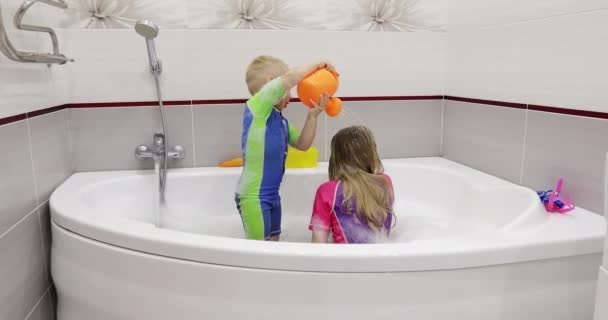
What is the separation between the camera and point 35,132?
1.53 m

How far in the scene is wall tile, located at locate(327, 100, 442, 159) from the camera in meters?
2.10

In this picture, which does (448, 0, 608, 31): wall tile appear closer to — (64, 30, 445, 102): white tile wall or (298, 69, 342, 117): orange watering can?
(64, 30, 445, 102): white tile wall

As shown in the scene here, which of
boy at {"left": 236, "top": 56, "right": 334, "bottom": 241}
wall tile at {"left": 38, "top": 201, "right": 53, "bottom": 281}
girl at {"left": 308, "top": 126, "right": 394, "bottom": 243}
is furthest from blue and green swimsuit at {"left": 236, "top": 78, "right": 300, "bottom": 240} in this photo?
wall tile at {"left": 38, "top": 201, "right": 53, "bottom": 281}

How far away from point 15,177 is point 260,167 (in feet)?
2.39

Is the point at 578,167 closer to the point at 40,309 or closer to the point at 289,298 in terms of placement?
the point at 289,298

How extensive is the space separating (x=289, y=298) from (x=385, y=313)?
0.23m

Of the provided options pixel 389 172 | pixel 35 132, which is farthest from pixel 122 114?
pixel 389 172

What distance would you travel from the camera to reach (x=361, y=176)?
56.7 inches

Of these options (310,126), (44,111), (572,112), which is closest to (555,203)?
(572,112)

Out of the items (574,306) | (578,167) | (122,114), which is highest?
(122,114)

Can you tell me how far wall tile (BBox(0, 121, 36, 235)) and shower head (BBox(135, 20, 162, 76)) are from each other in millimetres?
489

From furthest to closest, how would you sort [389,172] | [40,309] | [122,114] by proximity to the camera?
[389,172]
[122,114]
[40,309]

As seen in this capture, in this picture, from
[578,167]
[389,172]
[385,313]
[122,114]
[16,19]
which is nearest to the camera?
[385,313]

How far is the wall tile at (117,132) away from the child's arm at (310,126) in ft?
1.76
